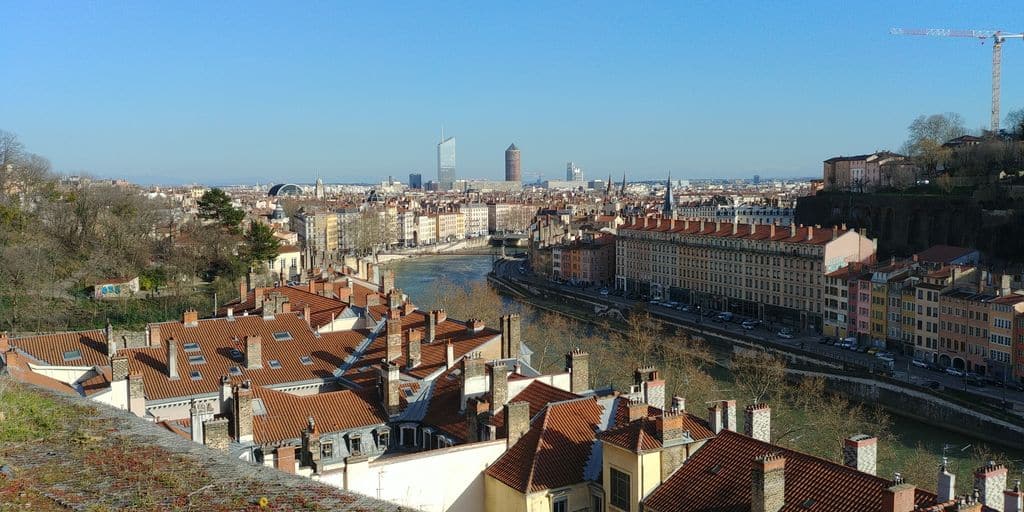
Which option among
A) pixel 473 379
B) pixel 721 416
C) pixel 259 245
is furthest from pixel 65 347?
pixel 259 245

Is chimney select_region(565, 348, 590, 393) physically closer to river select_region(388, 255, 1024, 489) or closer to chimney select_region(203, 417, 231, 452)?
chimney select_region(203, 417, 231, 452)

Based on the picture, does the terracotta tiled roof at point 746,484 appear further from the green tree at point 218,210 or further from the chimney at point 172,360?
the green tree at point 218,210

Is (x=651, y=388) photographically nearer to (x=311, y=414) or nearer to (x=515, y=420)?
(x=515, y=420)

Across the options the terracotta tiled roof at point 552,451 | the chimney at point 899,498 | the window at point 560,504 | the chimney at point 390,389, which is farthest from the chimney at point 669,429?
the chimney at point 390,389

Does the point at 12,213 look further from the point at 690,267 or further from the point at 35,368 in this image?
the point at 690,267

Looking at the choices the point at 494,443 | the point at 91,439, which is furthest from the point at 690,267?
the point at 91,439

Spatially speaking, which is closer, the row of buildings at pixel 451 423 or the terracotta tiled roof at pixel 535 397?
the row of buildings at pixel 451 423

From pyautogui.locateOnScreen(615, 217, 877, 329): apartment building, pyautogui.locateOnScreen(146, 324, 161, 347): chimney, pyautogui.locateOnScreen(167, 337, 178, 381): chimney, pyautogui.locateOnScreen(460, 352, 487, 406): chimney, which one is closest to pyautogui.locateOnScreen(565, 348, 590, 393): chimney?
pyautogui.locateOnScreen(460, 352, 487, 406): chimney
